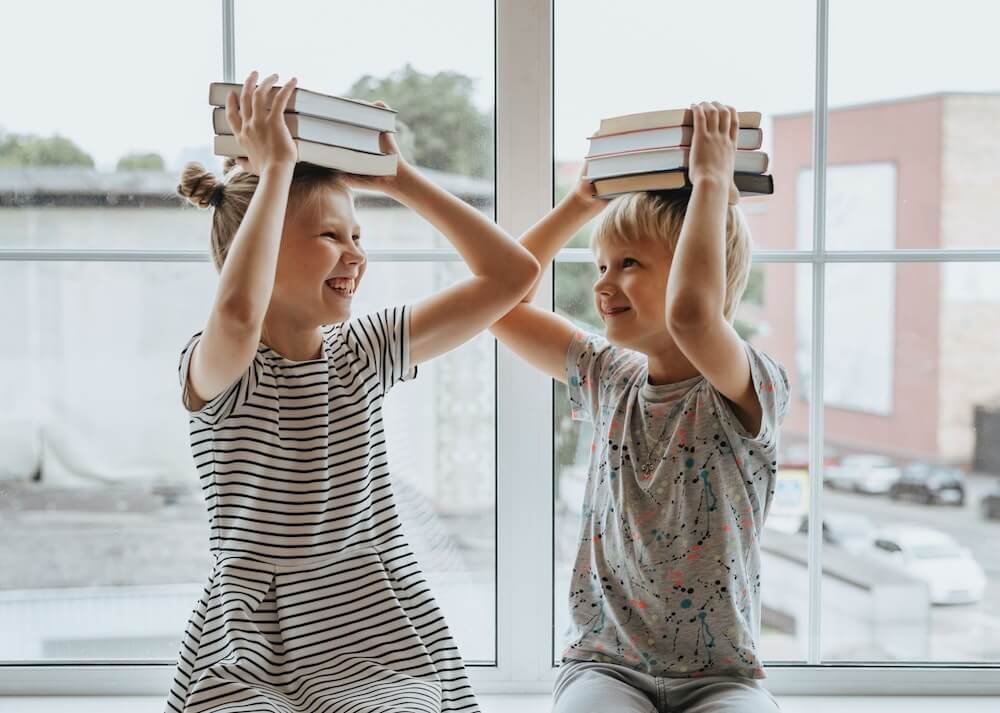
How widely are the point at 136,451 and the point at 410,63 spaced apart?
83cm

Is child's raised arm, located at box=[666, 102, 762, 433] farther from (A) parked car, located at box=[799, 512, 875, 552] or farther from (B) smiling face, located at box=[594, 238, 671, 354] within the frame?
(A) parked car, located at box=[799, 512, 875, 552]

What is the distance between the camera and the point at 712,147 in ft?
4.26

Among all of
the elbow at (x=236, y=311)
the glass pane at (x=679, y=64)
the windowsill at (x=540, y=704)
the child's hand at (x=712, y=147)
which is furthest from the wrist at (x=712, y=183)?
the windowsill at (x=540, y=704)

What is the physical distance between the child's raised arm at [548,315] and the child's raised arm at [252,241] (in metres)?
0.42

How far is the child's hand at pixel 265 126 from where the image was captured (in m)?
1.24

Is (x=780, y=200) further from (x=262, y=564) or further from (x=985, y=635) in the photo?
(x=262, y=564)

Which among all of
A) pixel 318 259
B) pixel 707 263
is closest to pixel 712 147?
pixel 707 263

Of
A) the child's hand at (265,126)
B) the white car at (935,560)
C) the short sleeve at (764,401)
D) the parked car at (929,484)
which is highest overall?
the child's hand at (265,126)

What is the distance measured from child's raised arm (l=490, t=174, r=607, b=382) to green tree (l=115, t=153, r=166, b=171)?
2.15 feet

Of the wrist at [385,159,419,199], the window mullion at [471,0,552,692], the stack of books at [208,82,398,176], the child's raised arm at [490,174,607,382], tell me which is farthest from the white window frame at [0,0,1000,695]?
the stack of books at [208,82,398,176]

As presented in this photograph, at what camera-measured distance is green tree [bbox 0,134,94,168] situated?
164 cm

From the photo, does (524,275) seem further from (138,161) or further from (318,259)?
(138,161)

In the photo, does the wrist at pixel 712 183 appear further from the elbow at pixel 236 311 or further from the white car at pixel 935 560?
the white car at pixel 935 560

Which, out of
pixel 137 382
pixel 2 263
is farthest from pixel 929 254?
pixel 2 263
